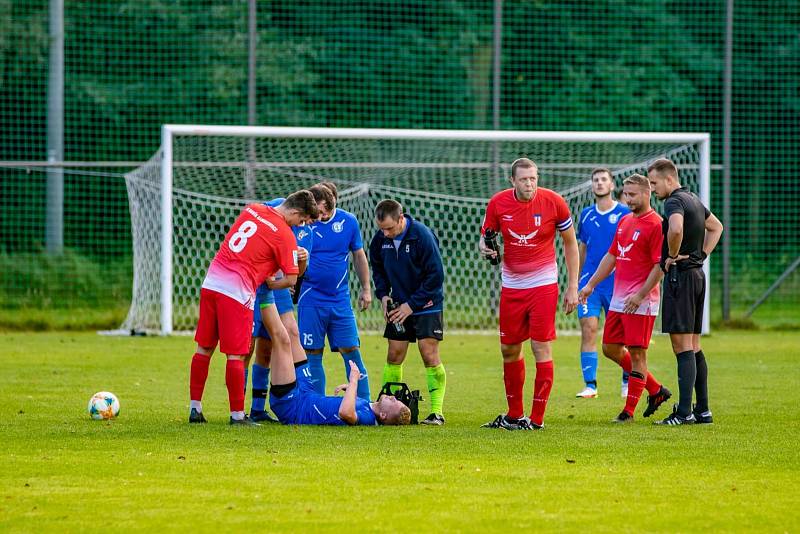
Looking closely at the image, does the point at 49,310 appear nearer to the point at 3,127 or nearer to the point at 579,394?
the point at 3,127

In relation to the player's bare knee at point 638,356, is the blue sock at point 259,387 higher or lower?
lower

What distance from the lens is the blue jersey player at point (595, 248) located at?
1223 centimetres

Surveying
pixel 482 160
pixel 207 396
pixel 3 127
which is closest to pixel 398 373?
pixel 207 396

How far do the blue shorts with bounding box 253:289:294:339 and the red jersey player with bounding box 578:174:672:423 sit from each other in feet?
9.11

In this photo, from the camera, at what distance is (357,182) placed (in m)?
21.0

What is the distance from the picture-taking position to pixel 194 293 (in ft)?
64.0

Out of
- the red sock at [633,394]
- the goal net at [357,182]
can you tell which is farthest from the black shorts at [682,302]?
the goal net at [357,182]

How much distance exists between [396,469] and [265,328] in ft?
9.42

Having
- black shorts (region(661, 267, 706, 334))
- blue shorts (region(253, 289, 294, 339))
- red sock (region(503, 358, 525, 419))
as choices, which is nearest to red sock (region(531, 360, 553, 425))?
red sock (region(503, 358, 525, 419))

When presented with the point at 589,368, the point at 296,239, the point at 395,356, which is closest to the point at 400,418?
the point at 395,356

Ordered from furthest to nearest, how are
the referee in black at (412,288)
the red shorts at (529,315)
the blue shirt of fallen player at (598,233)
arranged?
1. the blue shirt of fallen player at (598,233)
2. the referee in black at (412,288)
3. the red shorts at (529,315)

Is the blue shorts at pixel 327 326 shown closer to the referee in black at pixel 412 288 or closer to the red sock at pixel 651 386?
the referee in black at pixel 412 288

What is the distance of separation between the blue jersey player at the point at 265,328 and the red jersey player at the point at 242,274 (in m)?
0.38

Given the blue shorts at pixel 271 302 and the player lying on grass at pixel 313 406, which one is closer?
the player lying on grass at pixel 313 406
